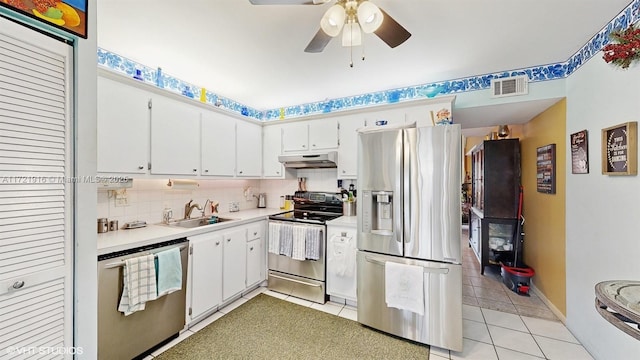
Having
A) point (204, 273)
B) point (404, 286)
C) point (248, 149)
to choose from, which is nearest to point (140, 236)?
point (204, 273)

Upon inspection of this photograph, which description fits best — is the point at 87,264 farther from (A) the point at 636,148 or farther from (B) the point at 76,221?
(A) the point at 636,148

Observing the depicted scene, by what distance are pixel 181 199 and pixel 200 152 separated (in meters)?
0.62

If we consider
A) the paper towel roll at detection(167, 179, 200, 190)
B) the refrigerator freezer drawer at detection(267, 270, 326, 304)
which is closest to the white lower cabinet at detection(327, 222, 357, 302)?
the refrigerator freezer drawer at detection(267, 270, 326, 304)

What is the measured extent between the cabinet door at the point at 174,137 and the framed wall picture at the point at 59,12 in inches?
51.8

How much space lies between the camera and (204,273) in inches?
91.7

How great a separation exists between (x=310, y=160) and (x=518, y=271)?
312 centimetres

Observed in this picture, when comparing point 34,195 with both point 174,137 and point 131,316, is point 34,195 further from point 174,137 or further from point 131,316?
point 174,137

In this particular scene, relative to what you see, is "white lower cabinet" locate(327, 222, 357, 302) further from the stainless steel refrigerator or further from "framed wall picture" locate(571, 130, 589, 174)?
"framed wall picture" locate(571, 130, 589, 174)

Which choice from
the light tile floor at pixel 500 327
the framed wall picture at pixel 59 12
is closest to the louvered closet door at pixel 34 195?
the framed wall picture at pixel 59 12

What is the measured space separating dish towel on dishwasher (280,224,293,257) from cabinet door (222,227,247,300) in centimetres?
44

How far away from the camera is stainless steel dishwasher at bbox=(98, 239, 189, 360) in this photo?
5.36ft

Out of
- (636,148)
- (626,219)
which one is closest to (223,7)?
(636,148)

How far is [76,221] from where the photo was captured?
3.30ft

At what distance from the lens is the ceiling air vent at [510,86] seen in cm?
248
